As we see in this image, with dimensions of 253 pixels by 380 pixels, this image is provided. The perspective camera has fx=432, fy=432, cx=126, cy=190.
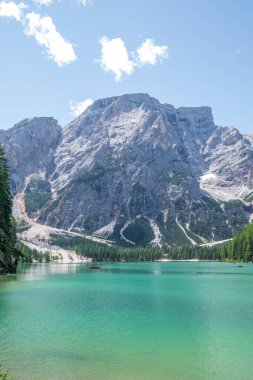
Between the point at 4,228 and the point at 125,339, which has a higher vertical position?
the point at 4,228

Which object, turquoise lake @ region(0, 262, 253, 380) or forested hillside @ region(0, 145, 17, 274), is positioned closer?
turquoise lake @ region(0, 262, 253, 380)

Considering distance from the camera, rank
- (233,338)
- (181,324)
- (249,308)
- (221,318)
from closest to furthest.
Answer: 1. (233,338)
2. (181,324)
3. (221,318)
4. (249,308)

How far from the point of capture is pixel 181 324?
47188mm

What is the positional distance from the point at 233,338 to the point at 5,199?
297 feet

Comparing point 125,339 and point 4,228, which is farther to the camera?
point 4,228

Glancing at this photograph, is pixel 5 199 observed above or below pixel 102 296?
above

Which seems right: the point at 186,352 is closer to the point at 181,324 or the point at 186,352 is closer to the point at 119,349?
the point at 119,349

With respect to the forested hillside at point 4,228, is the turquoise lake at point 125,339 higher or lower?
lower

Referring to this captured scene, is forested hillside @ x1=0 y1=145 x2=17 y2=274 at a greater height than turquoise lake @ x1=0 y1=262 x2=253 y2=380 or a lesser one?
greater

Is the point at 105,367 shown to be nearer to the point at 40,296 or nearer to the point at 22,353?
the point at 22,353

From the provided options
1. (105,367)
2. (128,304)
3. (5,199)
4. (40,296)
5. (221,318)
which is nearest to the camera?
(105,367)

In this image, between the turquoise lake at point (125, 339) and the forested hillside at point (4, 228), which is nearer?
the turquoise lake at point (125, 339)

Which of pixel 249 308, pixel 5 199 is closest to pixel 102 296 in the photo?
pixel 249 308

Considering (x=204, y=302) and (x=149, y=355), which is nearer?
(x=149, y=355)
